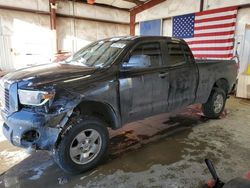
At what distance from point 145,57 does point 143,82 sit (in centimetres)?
40

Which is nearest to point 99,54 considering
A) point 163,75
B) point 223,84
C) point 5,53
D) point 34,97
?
point 163,75

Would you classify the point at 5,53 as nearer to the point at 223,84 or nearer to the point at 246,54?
the point at 223,84

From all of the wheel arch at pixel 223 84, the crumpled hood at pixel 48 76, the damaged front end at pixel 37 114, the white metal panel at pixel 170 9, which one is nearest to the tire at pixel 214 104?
the wheel arch at pixel 223 84

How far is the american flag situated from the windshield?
5.95 meters

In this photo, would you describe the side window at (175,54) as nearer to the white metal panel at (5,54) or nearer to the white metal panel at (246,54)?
the white metal panel at (246,54)

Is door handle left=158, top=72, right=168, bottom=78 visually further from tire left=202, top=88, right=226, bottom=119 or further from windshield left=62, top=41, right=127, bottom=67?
tire left=202, top=88, right=226, bottom=119

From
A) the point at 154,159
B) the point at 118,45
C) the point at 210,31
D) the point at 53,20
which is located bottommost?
the point at 154,159

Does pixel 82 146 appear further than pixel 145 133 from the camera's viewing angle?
No

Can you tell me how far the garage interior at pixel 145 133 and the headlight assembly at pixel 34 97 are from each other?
37.8 inches

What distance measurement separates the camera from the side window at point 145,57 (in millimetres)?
3044

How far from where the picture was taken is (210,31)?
8164 mm

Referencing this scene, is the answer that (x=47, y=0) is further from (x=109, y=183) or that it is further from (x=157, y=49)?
(x=109, y=183)

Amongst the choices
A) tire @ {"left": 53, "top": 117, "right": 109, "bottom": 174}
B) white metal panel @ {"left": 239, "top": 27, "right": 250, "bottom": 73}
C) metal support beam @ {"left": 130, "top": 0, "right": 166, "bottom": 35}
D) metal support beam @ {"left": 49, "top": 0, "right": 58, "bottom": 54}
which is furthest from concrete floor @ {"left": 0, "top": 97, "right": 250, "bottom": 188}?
metal support beam @ {"left": 130, "top": 0, "right": 166, "bottom": 35}

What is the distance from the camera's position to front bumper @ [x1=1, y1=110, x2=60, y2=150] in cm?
225
